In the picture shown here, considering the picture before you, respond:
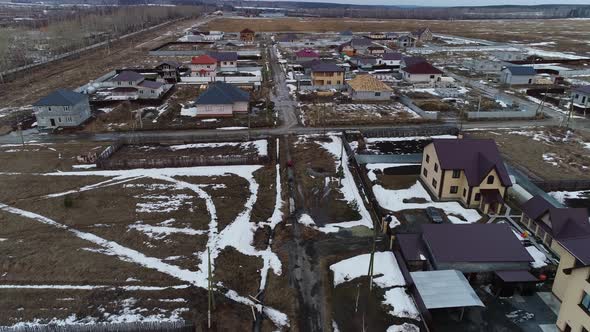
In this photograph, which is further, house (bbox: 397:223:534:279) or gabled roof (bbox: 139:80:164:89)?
gabled roof (bbox: 139:80:164:89)

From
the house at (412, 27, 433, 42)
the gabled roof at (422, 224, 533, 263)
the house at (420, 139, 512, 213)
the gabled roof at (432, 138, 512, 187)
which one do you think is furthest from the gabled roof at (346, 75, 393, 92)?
the house at (412, 27, 433, 42)

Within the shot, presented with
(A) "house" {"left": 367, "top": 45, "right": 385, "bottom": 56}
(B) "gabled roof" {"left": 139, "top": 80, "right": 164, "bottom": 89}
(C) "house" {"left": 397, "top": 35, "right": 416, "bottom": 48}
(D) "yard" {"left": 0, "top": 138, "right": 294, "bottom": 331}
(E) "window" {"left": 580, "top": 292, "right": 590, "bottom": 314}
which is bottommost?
(D) "yard" {"left": 0, "top": 138, "right": 294, "bottom": 331}

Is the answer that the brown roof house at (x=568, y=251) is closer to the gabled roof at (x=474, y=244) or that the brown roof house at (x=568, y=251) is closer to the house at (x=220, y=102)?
the gabled roof at (x=474, y=244)

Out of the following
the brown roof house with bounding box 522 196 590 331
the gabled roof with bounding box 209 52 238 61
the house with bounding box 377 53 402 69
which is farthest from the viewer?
the house with bounding box 377 53 402 69

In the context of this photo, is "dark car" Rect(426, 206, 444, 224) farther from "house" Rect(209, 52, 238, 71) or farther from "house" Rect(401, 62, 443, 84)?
"house" Rect(209, 52, 238, 71)

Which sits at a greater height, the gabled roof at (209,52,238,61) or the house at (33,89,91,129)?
the gabled roof at (209,52,238,61)

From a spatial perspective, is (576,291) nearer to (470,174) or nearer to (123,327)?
(470,174)

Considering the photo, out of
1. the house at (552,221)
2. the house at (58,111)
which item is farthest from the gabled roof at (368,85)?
the house at (58,111)

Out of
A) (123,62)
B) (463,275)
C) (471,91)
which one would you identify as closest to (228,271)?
(463,275)
